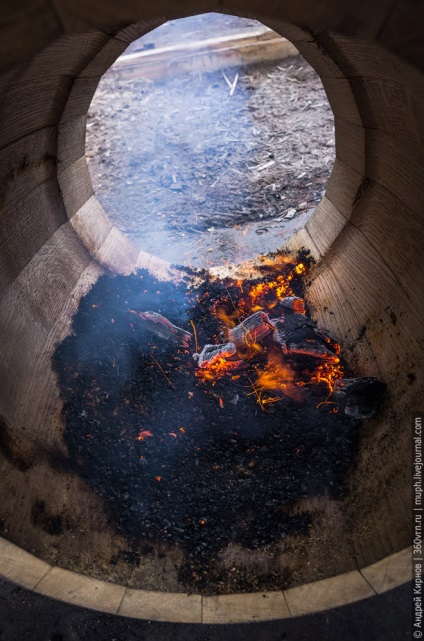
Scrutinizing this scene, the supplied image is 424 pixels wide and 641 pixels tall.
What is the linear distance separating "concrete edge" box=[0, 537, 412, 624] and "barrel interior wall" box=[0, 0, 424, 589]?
0.43ft

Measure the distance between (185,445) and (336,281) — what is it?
184 centimetres

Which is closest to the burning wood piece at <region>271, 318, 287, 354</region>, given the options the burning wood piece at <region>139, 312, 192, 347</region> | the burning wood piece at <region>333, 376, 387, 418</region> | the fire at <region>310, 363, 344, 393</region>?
the fire at <region>310, 363, 344, 393</region>

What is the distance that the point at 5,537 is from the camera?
→ 6.58 feet

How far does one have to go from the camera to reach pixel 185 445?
109 inches

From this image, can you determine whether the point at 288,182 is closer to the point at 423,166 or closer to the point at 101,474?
the point at 423,166

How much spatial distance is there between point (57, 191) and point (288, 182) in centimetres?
458

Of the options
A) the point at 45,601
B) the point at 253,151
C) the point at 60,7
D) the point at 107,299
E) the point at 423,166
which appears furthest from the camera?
the point at 253,151

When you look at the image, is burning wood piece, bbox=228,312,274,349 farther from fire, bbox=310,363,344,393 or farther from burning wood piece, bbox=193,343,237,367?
fire, bbox=310,363,344,393

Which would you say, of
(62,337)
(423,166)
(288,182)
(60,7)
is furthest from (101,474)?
(288,182)

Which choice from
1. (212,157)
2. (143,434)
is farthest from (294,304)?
(212,157)

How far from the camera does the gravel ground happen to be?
6.04m

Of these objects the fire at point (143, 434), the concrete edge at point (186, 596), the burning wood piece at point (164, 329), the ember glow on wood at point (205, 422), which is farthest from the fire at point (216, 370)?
the concrete edge at point (186, 596)

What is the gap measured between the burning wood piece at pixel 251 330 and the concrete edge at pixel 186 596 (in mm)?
1856

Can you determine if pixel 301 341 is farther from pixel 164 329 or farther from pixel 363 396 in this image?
pixel 164 329
